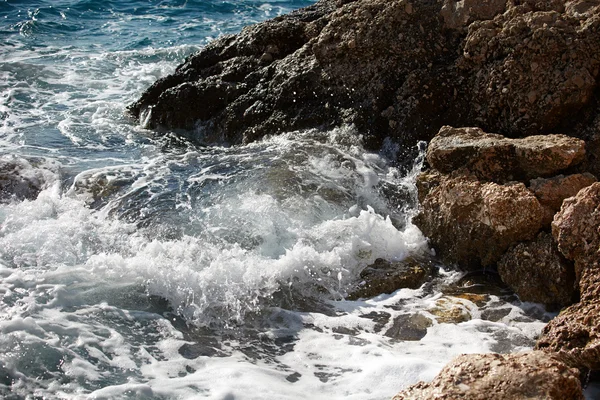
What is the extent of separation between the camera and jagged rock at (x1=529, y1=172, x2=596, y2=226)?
4.68 m

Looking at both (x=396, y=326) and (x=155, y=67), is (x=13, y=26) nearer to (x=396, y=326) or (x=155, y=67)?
(x=155, y=67)

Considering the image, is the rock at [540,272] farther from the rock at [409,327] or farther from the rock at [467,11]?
the rock at [467,11]

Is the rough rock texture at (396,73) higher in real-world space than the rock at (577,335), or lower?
higher

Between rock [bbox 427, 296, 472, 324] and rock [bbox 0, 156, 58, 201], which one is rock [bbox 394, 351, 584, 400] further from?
rock [bbox 0, 156, 58, 201]

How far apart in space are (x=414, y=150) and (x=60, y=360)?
12.3 feet

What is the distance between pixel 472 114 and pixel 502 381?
3.56 metres

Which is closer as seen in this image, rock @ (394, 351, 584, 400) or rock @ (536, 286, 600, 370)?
rock @ (394, 351, 584, 400)

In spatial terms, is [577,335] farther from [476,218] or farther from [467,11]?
[467,11]

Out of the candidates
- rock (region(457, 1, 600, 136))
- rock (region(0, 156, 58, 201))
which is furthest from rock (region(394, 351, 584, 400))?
rock (region(0, 156, 58, 201))

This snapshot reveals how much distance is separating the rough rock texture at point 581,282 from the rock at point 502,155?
560mm

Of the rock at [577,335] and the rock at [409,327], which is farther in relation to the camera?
the rock at [409,327]

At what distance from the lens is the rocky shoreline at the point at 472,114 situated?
13.1 ft

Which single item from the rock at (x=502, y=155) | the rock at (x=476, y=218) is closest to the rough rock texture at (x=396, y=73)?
the rock at (x=502, y=155)

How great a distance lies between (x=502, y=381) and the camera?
2957 millimetres
